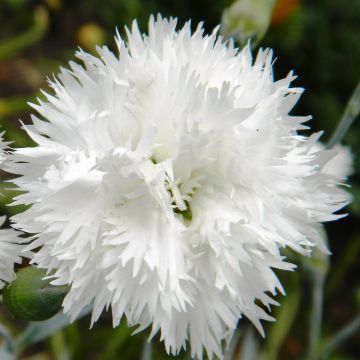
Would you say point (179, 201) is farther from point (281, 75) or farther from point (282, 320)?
point (281, 75)

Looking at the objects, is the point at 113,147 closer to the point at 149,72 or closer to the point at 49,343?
the point at 149,72

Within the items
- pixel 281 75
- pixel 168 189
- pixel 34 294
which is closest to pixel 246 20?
pixel 168 189

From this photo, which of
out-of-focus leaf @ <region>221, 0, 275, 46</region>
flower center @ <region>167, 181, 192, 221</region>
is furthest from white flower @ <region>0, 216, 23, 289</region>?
out-of-focus leaf @ <region>221, 0, 275, 46</region>

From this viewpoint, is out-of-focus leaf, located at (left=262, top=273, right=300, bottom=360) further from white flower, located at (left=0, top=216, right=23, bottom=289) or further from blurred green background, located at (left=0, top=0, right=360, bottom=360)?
white flower, located at (left=0, top=216, right=23, bottom=289)

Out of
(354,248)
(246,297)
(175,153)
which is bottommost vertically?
(354,248)

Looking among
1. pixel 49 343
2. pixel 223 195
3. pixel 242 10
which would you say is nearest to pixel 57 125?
pixel 223 195
